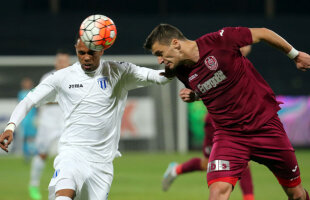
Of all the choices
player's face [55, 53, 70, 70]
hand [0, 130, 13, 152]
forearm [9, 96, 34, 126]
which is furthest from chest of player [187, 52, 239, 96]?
player's face [55, 53, 70, 70]

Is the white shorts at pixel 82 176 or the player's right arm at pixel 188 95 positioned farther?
the player's right arm at pixel 188 95

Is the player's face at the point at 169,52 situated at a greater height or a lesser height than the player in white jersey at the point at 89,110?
greater

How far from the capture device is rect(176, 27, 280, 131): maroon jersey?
207 inches

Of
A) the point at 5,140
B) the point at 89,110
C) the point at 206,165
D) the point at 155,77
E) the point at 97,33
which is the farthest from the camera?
the point at 206,165

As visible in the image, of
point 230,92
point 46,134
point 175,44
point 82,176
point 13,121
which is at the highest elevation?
point 175,44

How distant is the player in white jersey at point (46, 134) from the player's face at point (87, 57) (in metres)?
3.58

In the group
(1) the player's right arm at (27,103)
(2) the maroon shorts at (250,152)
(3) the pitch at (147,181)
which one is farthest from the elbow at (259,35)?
(3) the pitch at (147,181)

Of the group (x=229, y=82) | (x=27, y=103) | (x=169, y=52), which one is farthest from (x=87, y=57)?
(x=229, y=82)

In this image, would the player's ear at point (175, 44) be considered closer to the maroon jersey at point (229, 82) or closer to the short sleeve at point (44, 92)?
the maroon jersey at point (229, 82)

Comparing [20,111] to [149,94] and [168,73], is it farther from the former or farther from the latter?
[149,94]

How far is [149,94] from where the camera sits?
18.3 meters

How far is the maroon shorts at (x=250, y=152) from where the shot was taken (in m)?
5.33

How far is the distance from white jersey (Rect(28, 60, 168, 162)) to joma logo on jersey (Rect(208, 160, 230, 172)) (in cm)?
90

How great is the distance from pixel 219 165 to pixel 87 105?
1.32m
